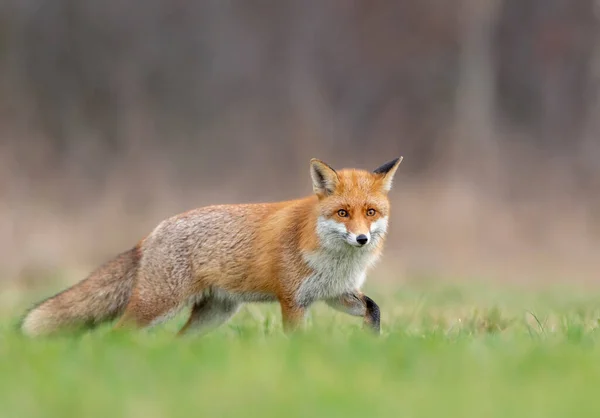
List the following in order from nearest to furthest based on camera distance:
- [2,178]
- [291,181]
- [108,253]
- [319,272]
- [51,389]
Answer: [51,389]
[319,272]
[108,253]
[2,178]
[291,181]

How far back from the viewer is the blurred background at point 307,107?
16.9m

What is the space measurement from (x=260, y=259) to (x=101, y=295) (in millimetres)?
1190

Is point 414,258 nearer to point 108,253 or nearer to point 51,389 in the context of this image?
point 108,253

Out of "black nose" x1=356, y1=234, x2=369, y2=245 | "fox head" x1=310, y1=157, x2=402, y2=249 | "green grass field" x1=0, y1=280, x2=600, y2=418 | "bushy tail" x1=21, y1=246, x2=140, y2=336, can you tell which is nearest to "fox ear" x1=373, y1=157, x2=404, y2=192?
"fox head" x1=310, y1=157, x2=402, y2=249

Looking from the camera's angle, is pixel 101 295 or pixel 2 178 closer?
pixel 101 295

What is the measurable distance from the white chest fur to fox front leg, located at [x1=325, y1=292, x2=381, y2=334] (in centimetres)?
11

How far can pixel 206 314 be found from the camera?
6652 mm

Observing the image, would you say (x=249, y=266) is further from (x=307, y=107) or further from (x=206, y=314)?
(x=307, y=107)

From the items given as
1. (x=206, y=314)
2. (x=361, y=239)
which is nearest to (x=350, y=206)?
(x=361, y=239)

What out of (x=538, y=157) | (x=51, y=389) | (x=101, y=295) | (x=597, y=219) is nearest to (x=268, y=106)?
(x=538, y=157)

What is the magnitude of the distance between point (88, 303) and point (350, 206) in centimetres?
202

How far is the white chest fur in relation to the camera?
605 centimetres

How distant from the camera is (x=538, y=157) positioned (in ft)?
60.3

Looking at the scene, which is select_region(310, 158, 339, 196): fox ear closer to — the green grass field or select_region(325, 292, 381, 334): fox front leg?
select_region(325, 292, 381, 334): fox front leg
